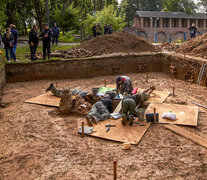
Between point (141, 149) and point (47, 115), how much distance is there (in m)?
3.32

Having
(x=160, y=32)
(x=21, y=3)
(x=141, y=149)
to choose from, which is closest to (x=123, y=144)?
(x=141, y=149)

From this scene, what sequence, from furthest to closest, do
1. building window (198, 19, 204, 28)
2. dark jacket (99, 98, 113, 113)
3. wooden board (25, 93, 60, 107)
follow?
building window (198, 19, 204, 28), wooden board (25, 93, 60, 107), dark jacket (99, 98, 113, 113)

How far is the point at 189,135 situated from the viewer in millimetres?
5844

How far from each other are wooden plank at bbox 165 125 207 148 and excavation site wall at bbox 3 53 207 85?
5.41 m

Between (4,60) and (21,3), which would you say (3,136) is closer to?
(4,60)

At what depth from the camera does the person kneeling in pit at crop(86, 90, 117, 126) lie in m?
6.63

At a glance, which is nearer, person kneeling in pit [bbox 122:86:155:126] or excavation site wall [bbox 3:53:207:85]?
person kneeling in pit [bbox 122:86:155:126]

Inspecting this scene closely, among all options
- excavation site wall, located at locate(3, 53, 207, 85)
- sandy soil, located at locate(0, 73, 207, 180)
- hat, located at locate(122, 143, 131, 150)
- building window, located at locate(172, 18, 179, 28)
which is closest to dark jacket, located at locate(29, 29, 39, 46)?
excavation site wall, located at locate(3, 53, 207, 85)

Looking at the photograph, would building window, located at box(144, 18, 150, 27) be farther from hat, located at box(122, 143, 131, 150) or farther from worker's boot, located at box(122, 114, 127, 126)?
hat, located at box(122, 143, 131, 150)

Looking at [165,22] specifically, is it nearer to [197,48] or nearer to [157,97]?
[197,48]

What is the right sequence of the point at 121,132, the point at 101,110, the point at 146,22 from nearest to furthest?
1. the point at 121,132
2. the point at 101,110
3. the point at 146,22

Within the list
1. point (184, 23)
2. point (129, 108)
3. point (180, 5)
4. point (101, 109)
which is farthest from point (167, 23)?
point (129, 108)

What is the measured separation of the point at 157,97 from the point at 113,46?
7320mm

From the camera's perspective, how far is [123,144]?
212 inches
